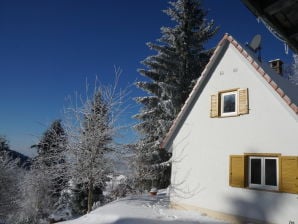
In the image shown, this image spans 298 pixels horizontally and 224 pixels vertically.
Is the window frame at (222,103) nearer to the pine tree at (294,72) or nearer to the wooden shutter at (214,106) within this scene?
the wooden shutter at (214,106)

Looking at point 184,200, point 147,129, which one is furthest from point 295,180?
point 147,129

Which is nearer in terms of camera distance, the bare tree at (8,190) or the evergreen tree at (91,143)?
the evergreen tree at (91,143)

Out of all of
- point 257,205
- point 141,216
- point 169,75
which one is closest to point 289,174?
point 257,205

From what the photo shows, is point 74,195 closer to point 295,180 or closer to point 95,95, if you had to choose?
point 95,95

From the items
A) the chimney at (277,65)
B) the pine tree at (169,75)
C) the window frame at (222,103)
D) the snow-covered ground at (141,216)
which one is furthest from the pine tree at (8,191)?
the chimney at (277,65)

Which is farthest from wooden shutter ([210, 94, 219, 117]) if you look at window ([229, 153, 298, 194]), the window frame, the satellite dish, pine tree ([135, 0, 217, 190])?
pine tree ([135, 0, 217, 190])

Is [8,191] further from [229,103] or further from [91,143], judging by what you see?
[229,103]

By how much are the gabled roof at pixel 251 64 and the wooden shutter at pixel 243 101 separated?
92 centimetres

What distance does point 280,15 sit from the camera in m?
2.16

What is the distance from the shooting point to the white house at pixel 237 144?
9.77 meters

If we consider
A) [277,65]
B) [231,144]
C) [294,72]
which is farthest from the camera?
[294,72]

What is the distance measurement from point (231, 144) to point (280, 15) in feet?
31.5

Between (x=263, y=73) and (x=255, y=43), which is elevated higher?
(x=255, y=43)

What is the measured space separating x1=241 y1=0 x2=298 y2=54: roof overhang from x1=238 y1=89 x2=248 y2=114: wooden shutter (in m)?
9.11
